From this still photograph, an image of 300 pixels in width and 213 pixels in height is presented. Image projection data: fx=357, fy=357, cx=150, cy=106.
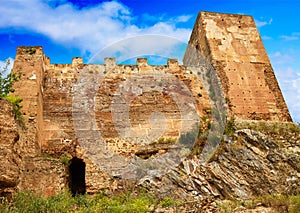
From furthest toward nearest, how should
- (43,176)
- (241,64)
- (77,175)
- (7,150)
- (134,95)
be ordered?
1. (241,64)
2. (134,95)
3. (77,175)
4. (43,176)
5. (7,150)

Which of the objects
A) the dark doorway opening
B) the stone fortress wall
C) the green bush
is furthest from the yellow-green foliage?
the dark doorway opening

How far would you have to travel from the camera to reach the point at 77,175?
14586 millimetres

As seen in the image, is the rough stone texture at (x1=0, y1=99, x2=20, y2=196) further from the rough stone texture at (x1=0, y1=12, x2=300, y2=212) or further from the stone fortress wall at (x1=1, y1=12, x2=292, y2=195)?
the stone fortress wall at (x1=1, y1=12, x2=292, y2=195)

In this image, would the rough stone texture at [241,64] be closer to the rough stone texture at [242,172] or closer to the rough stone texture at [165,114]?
the rough stone texture at [165,114]

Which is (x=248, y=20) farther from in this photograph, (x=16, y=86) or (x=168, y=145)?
(x=16, y=86)

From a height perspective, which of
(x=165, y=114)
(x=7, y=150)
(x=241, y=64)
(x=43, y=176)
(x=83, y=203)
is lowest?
(x=83, y=203)

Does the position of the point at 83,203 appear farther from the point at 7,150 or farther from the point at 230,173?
the point at 230,173

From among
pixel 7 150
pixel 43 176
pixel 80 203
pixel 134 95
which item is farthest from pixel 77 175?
pixel 7 150

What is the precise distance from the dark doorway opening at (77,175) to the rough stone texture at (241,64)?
679 cm

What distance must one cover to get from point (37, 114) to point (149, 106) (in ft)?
15.8

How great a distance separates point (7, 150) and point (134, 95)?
9.08 m

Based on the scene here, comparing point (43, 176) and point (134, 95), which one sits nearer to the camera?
point (43, 176)

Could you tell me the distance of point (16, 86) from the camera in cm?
1423

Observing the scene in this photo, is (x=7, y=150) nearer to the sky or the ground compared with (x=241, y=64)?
nearer to the ground
